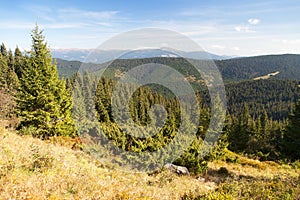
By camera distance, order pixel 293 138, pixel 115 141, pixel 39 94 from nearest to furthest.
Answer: pixel 115 141 → pixel 39 94 → pixel 293 138

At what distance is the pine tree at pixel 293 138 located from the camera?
3562 cm

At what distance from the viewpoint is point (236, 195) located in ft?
23.3

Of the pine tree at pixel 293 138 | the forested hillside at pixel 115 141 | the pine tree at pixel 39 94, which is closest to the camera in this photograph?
the forested hillside at pixel 115 141

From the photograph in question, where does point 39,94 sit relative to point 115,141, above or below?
above

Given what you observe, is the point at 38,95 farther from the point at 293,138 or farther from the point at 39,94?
the point at 293,138

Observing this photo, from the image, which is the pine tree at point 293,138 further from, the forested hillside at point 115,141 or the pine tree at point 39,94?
the pine tree at point 39,94

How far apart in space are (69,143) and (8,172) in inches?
479

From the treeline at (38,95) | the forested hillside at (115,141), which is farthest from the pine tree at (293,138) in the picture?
the treeline at (38,95)

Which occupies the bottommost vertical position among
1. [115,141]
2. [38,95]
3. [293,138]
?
[293,138]

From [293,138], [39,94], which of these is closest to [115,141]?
[39,94]

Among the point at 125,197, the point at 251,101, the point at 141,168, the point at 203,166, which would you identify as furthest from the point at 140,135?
the point at 251,101

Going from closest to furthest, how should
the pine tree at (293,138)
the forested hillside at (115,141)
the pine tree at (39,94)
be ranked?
the forested hillside at (115,141), the pine tree at (39,94), the pine tree at (293,138)

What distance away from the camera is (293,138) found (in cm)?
3644

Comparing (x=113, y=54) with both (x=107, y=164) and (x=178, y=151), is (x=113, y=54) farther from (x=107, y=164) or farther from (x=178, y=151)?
(x=178, y=151)
